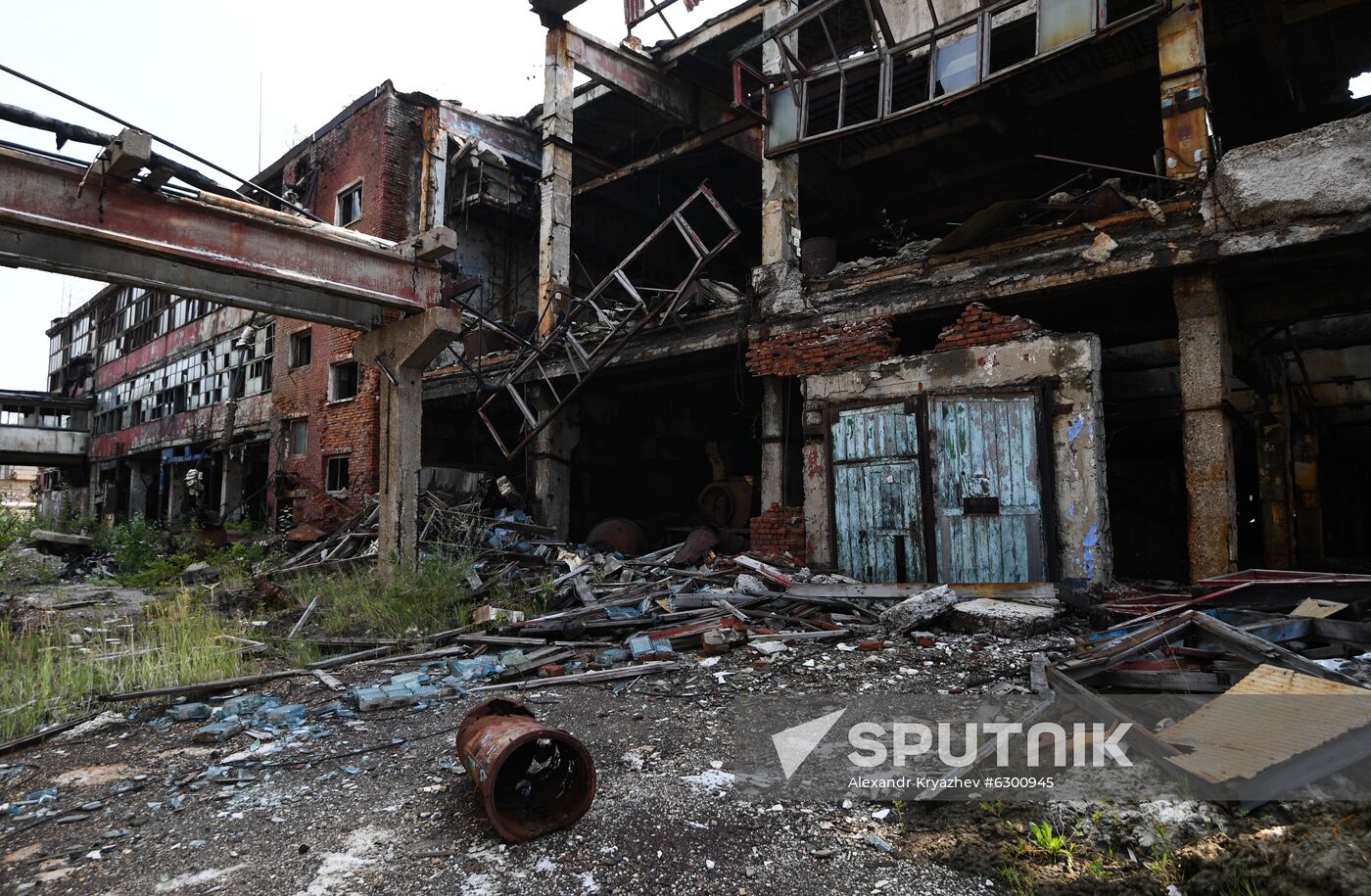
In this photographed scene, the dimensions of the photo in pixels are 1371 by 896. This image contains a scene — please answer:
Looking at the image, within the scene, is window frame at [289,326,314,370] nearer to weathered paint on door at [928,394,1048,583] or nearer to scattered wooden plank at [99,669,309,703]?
scattered wooden plank at [99,669,309,703]

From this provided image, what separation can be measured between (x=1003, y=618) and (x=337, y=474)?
1497 centimetres

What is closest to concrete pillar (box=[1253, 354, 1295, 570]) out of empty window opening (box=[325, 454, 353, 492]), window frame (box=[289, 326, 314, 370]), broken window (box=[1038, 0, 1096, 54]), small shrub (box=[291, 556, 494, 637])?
broken window (box=[1038, 0, 1096, 54])

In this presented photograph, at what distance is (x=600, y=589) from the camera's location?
8.06 meters

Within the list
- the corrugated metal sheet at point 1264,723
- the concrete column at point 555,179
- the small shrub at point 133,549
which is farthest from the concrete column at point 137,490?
the corrugated metal sheet at point 1264,723

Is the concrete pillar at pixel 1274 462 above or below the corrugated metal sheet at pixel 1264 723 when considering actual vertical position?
above

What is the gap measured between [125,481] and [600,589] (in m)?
25.7

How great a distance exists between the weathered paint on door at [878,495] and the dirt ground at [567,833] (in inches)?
177

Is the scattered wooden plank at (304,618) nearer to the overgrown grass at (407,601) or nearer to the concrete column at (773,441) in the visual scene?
the overgrown grass at (407,601)

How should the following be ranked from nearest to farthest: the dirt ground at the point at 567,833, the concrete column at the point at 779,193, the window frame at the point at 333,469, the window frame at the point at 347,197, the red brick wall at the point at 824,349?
the dirt ground at the point at 567,833 → the red brick wall at the point at 824,349 → the concrete column at the point at 779,193 → the window frame at the point at 333,469 → the window frame at the point at 347,197

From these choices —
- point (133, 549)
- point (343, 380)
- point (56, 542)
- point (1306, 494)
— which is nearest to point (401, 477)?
point (343, 380)

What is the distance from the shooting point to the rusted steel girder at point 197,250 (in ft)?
19.2

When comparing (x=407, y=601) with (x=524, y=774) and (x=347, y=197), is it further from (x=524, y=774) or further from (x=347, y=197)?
(x=347, y=197)

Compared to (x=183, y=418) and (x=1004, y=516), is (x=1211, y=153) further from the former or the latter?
(x=183, y=418)

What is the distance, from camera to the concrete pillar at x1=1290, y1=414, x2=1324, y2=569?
1114 cm
